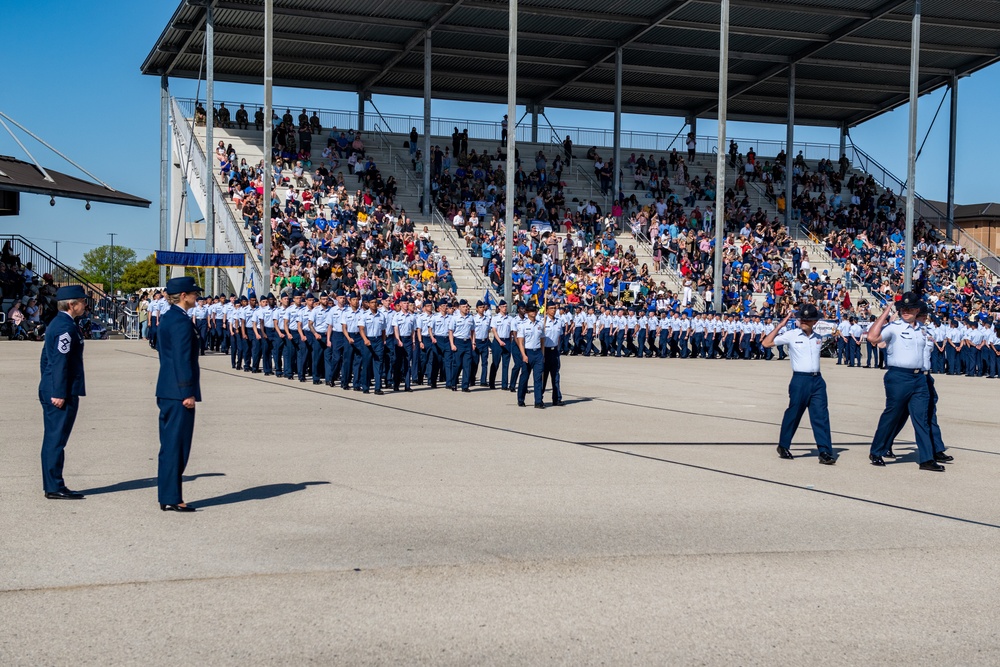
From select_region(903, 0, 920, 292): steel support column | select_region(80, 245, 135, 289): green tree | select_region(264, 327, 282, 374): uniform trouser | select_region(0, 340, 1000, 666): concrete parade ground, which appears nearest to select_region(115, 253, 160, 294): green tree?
select_region(80, 245, 135, 289): green tree

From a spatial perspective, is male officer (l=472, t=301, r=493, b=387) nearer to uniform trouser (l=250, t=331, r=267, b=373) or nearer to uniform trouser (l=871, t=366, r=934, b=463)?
uniform trouser (l=250, t=331, r=267, b=373)

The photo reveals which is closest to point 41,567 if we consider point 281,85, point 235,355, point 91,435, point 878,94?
point 91,435

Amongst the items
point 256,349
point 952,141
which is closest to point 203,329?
point 256,349

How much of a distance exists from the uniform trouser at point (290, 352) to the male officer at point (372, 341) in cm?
242

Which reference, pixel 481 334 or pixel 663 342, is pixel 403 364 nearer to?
pixel 481 334

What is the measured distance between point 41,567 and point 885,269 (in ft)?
143

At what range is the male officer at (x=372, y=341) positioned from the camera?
18.9 meters

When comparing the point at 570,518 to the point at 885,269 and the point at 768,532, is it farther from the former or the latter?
the point at 885,269

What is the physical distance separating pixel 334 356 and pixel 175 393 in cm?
1169

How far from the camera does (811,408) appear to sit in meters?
11.4

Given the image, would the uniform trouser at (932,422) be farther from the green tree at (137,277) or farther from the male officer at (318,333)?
the green tree at (137,277)

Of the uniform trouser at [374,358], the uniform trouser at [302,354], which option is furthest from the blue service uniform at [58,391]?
the uniform trouser at [302,354]

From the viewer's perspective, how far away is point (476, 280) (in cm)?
3884

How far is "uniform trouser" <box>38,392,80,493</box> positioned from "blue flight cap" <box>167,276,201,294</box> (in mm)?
1248
